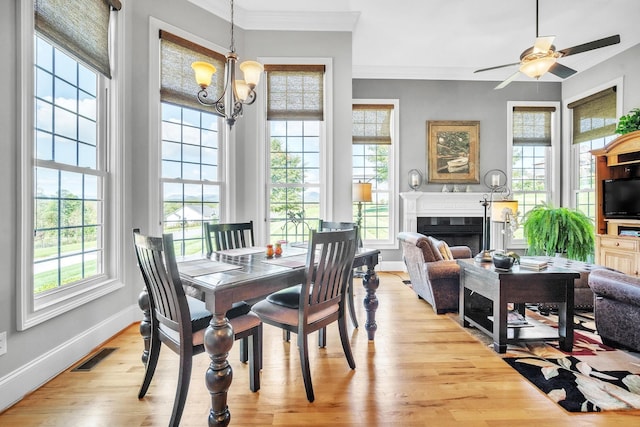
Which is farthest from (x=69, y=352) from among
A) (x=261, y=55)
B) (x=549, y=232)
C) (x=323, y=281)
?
(x=549, y=232)

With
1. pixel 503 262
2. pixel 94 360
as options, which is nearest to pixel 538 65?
pixel 503 262

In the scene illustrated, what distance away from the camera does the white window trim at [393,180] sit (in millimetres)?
5324

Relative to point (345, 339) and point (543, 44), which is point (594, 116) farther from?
point (345, 339)

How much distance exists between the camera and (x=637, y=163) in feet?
12.8

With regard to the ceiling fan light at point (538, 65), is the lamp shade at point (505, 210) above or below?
below

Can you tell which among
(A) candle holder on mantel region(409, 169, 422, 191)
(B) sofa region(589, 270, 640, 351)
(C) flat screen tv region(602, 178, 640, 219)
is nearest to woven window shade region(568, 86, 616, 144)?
(C) flat screen tv region(602, 178, 640, 219)

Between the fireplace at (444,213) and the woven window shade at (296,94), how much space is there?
2.24m

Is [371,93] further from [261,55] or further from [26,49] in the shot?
[26,49]

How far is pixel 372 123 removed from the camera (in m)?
5.34

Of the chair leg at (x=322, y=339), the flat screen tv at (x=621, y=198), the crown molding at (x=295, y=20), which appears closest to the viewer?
the chair leg at (x=322, y=339)

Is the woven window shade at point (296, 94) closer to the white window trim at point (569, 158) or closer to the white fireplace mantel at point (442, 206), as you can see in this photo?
→ the white fireplace mantel at point (442, 206)

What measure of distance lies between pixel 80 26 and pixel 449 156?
16.8ft

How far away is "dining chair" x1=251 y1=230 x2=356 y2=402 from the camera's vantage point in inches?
70.3

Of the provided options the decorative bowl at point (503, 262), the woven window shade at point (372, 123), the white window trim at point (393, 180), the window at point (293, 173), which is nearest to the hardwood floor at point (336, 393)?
the decorative bowl at point (503, 262)
